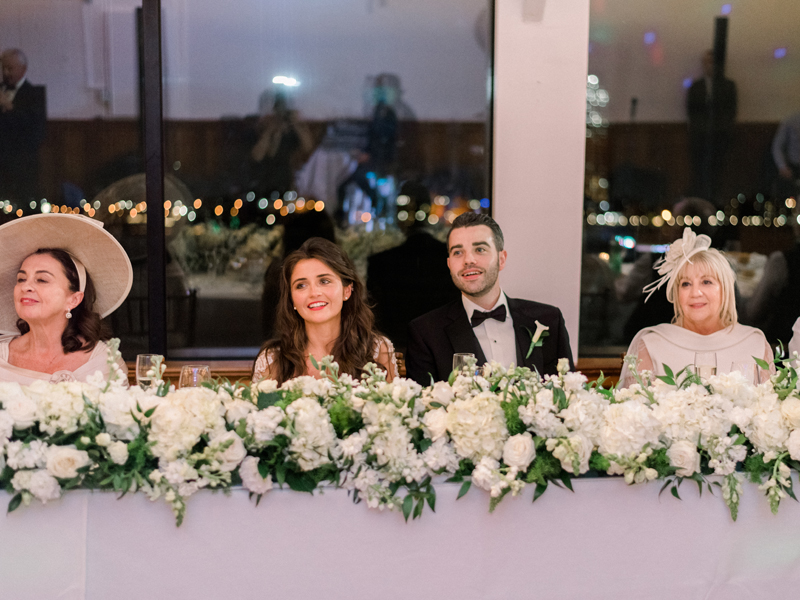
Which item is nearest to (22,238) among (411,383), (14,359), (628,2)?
(14,359)

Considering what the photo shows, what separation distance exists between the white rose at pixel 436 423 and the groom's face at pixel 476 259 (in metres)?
1.51

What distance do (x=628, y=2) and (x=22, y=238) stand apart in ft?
11.1

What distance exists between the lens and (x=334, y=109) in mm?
4312

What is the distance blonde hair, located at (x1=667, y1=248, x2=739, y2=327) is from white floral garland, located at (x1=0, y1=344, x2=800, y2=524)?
4.08 feet

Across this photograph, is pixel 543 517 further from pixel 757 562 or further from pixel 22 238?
pixel 22 238

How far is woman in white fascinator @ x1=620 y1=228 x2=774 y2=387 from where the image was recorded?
3.06 metres

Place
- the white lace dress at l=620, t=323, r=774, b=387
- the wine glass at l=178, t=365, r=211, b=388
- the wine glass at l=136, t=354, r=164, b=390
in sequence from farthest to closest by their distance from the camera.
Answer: the white lace dress at l=620, t=323, r=774, b=387 → the wine glass at l=178, t=365, r=211, b=388 → the wine glass at l=136, t=354, r=164, b=390

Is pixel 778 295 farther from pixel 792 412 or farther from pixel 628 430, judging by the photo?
pixel 628 430

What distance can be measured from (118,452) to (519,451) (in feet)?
2.83

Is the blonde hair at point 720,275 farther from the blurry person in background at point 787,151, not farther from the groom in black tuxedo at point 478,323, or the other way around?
the blurry person in background at point 787,151

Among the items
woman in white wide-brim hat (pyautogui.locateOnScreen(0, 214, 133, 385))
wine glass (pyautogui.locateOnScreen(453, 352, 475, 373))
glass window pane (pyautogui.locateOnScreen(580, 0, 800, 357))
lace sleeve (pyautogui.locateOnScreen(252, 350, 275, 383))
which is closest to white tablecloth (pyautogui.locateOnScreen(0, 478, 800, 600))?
wine glass (pyautogui.locateOnScreen(453, 352, 475, 373))

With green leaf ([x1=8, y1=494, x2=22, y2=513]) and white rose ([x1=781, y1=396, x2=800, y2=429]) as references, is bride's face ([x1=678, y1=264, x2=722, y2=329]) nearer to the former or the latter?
white rose ([x1=781, y1=396, x2=800, y2=429])

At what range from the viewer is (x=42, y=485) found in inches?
64.8

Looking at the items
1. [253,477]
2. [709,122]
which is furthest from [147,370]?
[709,122]
